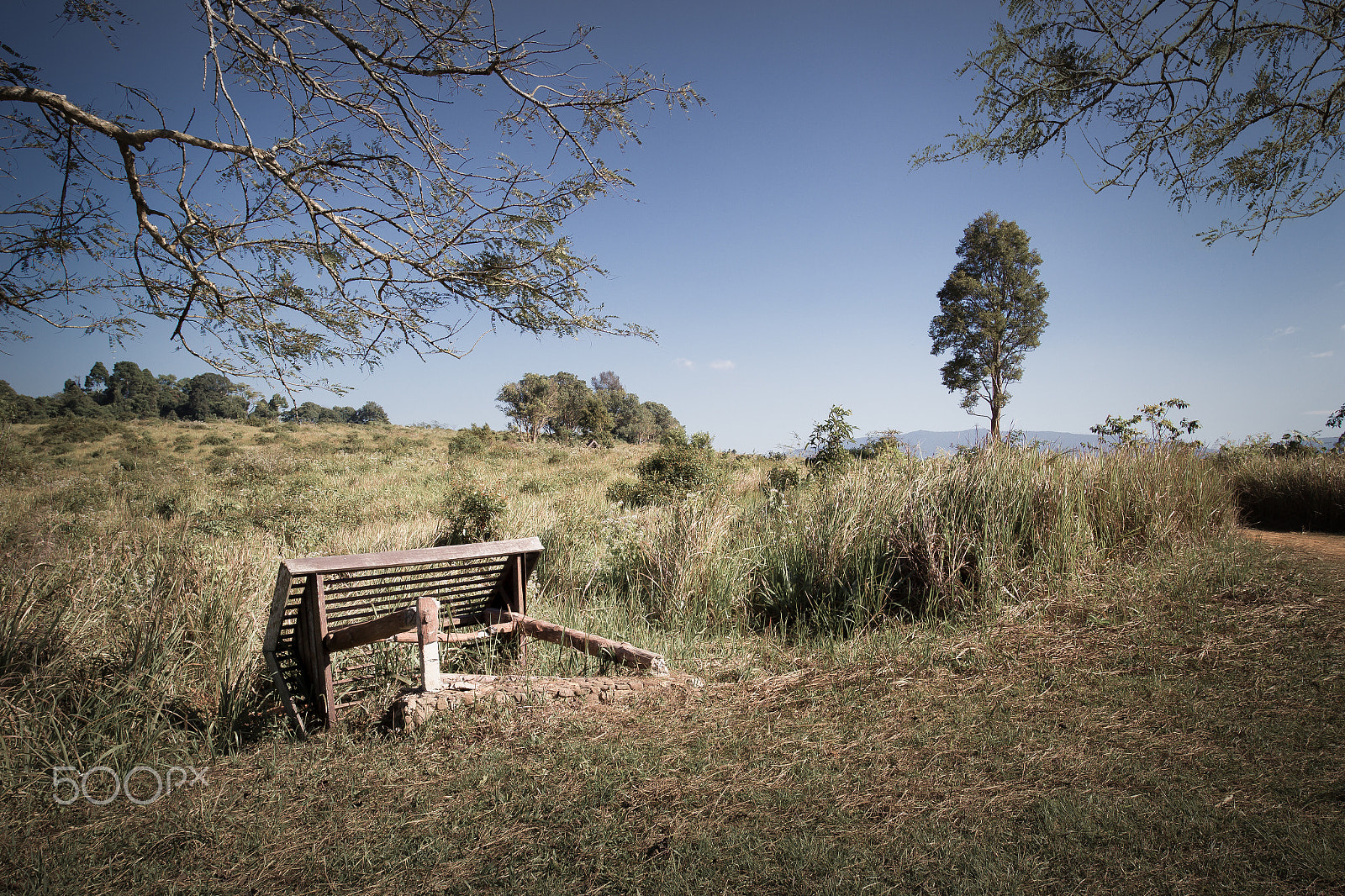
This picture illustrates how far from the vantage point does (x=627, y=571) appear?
6.67 m

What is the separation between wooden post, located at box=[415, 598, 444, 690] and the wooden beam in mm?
888

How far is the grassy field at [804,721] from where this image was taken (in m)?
2.28

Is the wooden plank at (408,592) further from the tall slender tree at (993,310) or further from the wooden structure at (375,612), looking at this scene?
the tall slender tree at (993,310)

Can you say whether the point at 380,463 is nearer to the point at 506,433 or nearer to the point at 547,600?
the point at 506,433

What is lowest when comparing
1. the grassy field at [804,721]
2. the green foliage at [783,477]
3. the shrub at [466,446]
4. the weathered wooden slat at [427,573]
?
the grassy field at [804,721]

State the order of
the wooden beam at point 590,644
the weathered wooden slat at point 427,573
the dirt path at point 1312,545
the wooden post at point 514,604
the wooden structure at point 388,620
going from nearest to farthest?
the wooden structure at point 388,620 → the weathered wooden slat at point 427,573 → the wooden beam at point 590,644 → the wooden post at point 514,604 → the dirt path at point 1312,545

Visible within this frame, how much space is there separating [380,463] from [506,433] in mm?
15894

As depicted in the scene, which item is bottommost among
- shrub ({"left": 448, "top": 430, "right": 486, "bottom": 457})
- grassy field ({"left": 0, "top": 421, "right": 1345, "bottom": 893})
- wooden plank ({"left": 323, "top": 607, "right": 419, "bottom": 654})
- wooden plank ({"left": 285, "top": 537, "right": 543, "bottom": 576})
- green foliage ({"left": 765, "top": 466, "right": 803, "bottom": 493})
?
grassy field ({"left": 0, "top": 421, "right": 1345, "bottom": 893})

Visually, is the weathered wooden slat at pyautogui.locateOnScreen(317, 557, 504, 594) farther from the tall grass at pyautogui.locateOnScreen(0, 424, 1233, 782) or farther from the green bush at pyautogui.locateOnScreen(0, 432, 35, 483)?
the green bush at pyautogui.locateOnScreen(0, 432, 35, 483)

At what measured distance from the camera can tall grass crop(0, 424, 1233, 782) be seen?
12.0 ft

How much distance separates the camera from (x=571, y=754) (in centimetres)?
315

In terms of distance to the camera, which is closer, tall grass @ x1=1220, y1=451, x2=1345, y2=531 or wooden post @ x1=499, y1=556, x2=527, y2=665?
wooden post @ x1=499, y1=556, x2=527, y2=665

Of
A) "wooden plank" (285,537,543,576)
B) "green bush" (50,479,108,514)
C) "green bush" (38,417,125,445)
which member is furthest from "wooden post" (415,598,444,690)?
"green bush" (38,417,125,445)

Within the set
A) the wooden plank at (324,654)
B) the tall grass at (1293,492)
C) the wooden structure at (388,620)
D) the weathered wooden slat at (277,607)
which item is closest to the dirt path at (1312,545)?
the tall grass at (1293,492)
